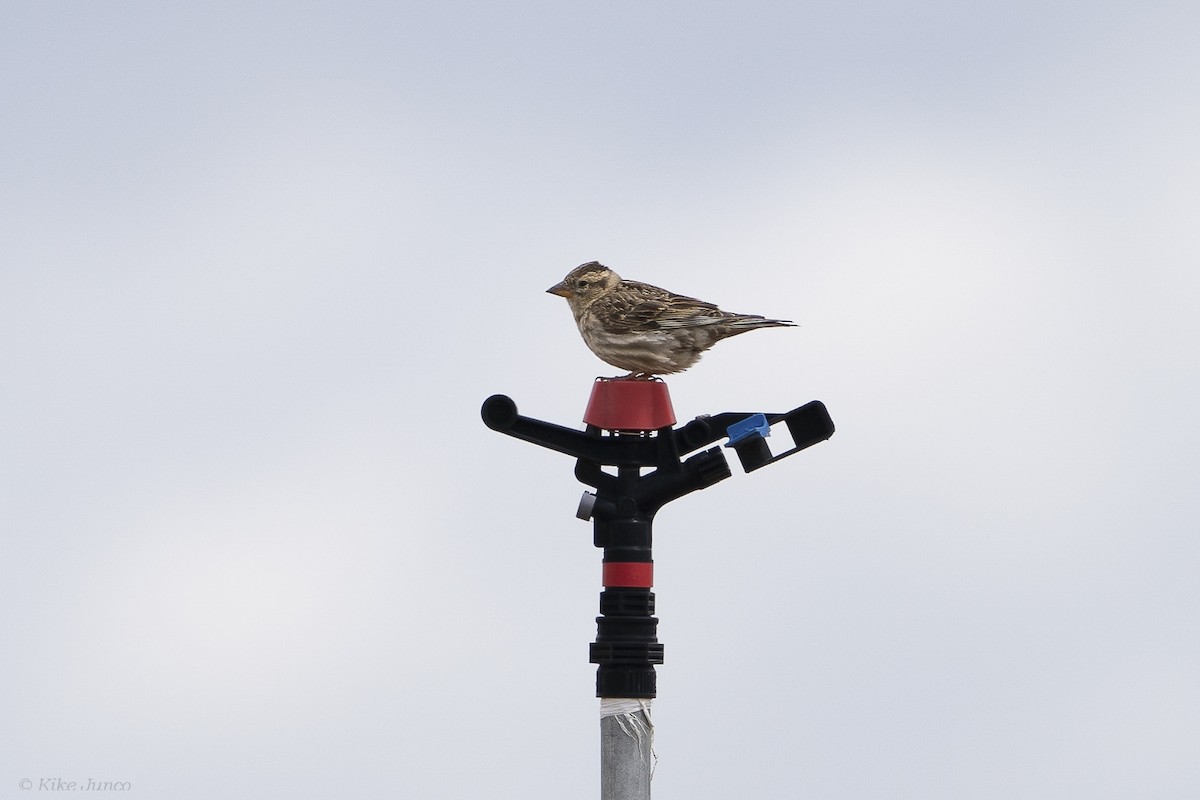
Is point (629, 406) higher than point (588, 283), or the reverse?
point (588, 283)

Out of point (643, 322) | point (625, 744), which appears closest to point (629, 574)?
point (625, 744)

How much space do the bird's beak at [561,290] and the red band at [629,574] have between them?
2.33 meters

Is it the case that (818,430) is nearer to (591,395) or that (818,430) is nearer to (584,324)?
(591,395)

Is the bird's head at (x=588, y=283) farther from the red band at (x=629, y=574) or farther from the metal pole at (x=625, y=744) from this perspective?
the metal pole at (x=625, y=744)

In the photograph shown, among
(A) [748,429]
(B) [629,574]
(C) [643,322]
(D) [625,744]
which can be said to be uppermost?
(C) [643,322]

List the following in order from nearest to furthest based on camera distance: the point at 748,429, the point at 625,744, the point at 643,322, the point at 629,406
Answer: the point at 625,744
the point at 748,429
the point at 629,406
the point at 643,322

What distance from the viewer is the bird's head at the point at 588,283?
31.4 feet

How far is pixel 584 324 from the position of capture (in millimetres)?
9367

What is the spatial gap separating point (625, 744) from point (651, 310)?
2926 mm

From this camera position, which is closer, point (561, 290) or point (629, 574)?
point (629, 574)

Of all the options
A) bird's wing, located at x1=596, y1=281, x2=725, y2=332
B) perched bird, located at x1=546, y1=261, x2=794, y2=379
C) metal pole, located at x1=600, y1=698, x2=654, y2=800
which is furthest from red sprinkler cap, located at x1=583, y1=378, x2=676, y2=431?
metal pole, located at x1=600, y1=698, x2=654, y2=800

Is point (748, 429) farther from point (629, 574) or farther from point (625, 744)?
point (625, 744)

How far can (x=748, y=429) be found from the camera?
26.8ft

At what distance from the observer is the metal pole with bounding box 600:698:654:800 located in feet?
26.1
